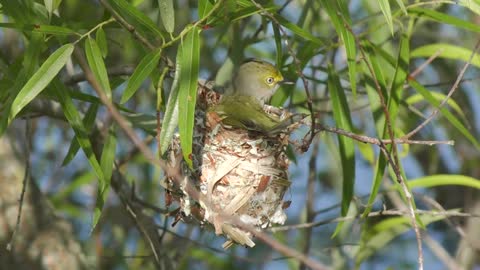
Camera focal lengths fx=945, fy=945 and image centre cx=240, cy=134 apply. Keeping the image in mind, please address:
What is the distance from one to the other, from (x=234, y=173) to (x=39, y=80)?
953mm

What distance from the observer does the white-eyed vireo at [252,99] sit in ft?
12.8

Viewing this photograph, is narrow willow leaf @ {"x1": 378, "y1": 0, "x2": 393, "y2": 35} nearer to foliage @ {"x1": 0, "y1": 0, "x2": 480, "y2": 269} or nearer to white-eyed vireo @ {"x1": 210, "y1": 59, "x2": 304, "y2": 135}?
foliage @ {"x1": 0, "y1": 0, "x2": 480, "y2": 269}

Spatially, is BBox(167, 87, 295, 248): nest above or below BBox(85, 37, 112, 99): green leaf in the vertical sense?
below

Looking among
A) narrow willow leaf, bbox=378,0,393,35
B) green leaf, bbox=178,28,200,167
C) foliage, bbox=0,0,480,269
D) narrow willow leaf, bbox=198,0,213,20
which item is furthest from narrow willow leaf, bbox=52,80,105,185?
narrow willow leaf, bbox=378,0,393,35

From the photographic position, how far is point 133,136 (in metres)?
2.11

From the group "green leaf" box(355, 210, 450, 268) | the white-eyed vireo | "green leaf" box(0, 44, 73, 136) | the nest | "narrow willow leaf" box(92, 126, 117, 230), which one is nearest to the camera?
"green leaf" box(0, 44, 73, 136)

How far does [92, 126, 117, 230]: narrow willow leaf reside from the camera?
3.60 meters

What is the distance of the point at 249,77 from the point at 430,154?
8.25 feet

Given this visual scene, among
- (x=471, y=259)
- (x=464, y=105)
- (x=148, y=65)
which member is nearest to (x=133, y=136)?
(x=148, y=65)

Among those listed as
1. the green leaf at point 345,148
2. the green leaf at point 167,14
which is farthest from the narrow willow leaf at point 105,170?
the green leaf at point 345,148

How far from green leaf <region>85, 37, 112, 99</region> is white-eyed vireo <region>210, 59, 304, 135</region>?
68cm

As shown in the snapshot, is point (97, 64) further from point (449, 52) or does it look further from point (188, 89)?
point (449, 52)

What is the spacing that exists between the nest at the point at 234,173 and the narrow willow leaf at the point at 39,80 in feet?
2.31

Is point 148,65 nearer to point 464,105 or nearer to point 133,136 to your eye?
point 133,136
